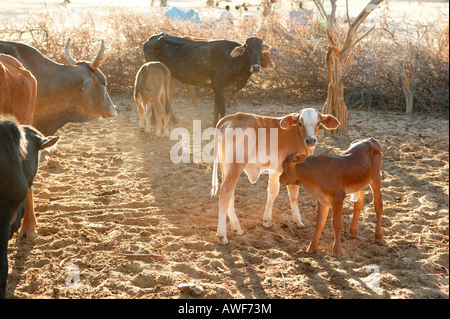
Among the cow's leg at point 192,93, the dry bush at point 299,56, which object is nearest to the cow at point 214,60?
the cow's leg at point 192,93

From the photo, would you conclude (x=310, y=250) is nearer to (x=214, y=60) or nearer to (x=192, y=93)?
(x=214, y=60)

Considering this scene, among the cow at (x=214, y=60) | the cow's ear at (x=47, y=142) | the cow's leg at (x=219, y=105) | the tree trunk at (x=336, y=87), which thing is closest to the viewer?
the cow's ear at (x=47, y=142)

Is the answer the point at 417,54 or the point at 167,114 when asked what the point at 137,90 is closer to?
the point at 167,114

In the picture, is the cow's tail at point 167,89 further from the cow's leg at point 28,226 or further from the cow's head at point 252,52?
the cow's leg at point 28,226

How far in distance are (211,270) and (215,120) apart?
601 cm

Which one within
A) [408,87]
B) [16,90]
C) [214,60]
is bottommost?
[408,87]

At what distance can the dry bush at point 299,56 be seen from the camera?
10.8 meters

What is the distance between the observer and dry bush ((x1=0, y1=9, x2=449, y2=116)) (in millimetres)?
10773

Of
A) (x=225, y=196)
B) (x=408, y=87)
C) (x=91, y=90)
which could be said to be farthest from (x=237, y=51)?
(x=225, y=196)

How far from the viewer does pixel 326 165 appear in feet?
15.1

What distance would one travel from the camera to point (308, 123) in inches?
201

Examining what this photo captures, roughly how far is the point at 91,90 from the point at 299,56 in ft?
22.0

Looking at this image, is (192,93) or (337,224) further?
(192,93)

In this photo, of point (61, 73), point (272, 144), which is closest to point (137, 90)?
point (61, 73)
